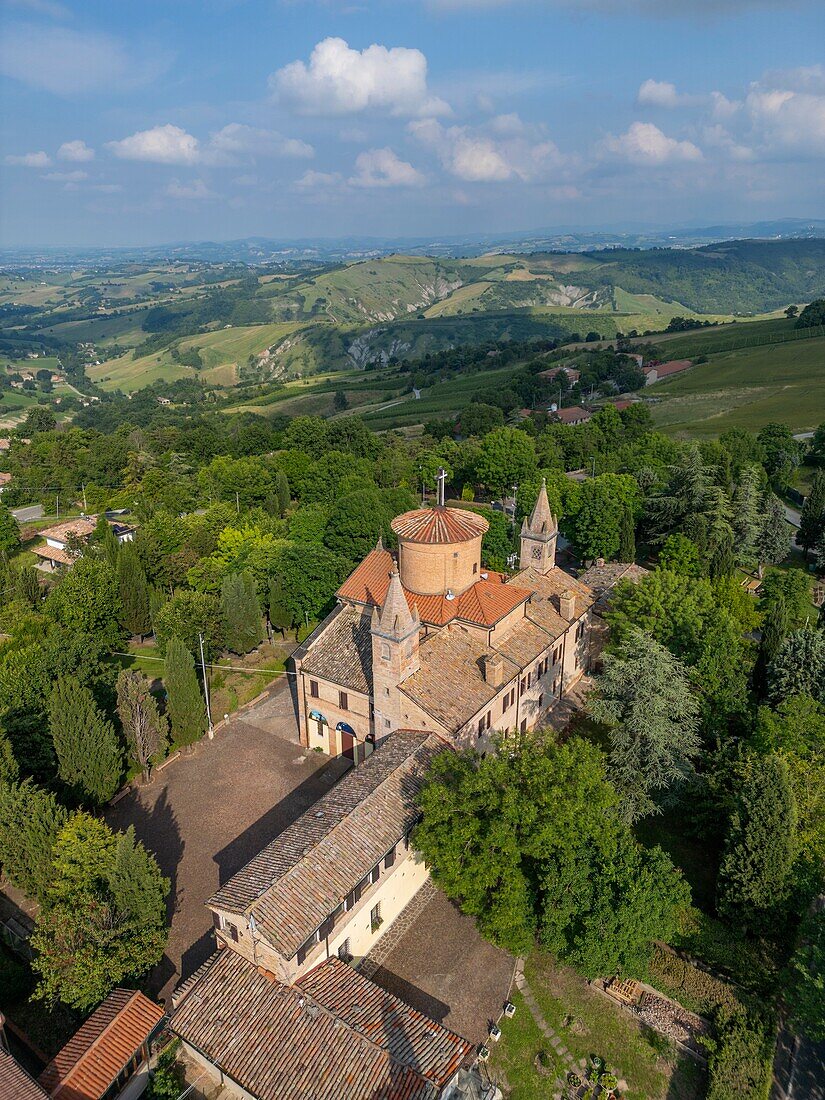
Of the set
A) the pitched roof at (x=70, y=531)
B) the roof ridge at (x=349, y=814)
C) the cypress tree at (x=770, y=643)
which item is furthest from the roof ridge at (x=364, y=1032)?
the pitched roof at (x=70, y=531)

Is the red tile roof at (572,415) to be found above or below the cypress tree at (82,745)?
below

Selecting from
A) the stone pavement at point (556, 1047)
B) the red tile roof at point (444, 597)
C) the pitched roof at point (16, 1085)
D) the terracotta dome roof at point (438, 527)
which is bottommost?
the stone pavement at point (556, 1047)

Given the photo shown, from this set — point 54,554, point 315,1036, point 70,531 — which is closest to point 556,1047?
point 315,1036

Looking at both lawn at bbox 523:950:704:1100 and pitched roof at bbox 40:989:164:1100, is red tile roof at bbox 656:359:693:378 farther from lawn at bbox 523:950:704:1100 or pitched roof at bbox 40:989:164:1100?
pitched roof at bbox 40:989:164:1100

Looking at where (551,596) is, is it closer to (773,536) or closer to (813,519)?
(773,536)

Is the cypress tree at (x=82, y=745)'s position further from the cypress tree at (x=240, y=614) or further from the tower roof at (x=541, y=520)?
the tower roof at (x=541, y=520)
